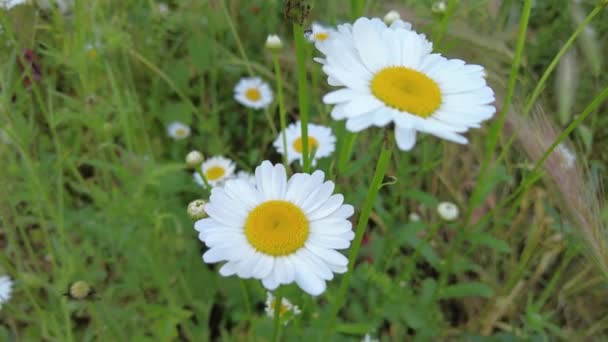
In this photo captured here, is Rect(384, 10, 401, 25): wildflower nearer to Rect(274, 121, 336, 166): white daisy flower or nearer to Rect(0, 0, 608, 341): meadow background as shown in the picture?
Rect(0, 0, 608, 341): meadow background

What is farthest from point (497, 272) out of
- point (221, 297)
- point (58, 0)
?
point (58, 0)

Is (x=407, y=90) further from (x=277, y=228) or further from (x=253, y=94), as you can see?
(x=253, y=94)

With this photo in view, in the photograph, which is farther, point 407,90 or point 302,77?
point 302,77

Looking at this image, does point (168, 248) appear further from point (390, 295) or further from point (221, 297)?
point (390, 295)

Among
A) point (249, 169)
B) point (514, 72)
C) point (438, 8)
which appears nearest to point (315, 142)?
point (249, 169)

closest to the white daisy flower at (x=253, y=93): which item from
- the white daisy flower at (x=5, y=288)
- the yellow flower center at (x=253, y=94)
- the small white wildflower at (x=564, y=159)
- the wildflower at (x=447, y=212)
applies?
the yellow flower center at (x=253, y=94)

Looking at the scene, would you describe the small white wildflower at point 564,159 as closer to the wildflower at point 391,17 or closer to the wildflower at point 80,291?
the wildflower at point 391,17
